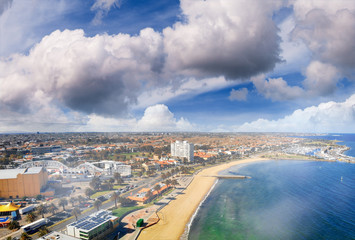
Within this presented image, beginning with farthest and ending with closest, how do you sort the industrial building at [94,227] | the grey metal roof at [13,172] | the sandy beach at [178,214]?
the grey metal roof at [13,172]
the sandy beach at [178,214]
the industrial building at [94,227]

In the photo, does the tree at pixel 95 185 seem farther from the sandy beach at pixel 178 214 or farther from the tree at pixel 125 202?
the sandy beach at pixel 178 214

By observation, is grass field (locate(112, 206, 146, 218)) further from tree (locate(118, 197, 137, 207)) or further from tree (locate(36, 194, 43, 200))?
tree (locate(36, 194, 43, 200))

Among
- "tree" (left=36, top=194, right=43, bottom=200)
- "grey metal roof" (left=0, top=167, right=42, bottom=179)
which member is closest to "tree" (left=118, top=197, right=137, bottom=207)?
"tree" (left=36, top=194, right=43, bottom=200)

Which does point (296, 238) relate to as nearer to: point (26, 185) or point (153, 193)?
point (153, 193)

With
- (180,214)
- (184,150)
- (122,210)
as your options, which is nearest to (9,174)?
(122,210)

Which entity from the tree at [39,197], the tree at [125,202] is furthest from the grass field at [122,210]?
the tree at [39,197]

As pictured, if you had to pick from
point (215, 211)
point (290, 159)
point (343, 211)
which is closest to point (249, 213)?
point (215, 211)
